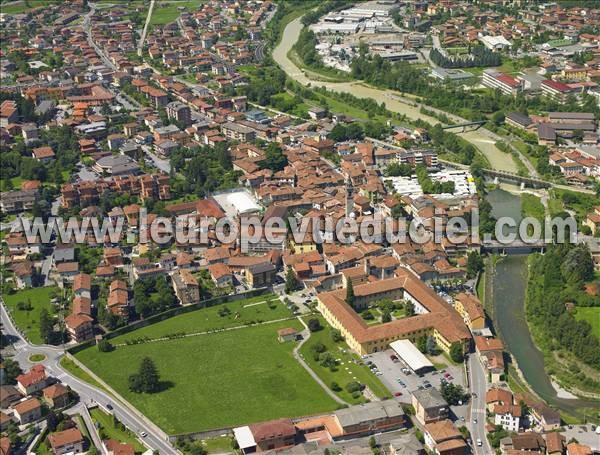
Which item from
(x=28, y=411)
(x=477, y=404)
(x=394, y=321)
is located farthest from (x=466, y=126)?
(x=28, y=411)

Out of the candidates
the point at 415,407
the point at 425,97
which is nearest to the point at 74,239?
the point at 415,407

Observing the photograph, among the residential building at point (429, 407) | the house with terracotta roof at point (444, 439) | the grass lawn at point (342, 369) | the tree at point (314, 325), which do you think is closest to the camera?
the house with terracotta roof at point (444, 439)

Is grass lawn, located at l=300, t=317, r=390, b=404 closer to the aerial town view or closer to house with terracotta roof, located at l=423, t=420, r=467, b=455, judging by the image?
the aerial town view

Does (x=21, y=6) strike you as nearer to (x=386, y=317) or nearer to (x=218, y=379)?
(x=386, y=317)

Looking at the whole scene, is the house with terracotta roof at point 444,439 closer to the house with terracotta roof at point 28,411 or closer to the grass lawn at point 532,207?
the house with terracotta roof at point 28,411

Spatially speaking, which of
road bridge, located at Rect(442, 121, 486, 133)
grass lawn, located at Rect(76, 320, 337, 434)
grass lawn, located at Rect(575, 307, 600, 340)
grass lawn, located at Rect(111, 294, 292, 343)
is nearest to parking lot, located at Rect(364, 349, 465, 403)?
grass lawn, located at Rect(76, 320, 337, 434)

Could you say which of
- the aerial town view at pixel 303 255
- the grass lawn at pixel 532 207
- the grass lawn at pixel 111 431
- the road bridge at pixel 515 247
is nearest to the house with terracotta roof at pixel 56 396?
the aerial town view at pixel 303 255
